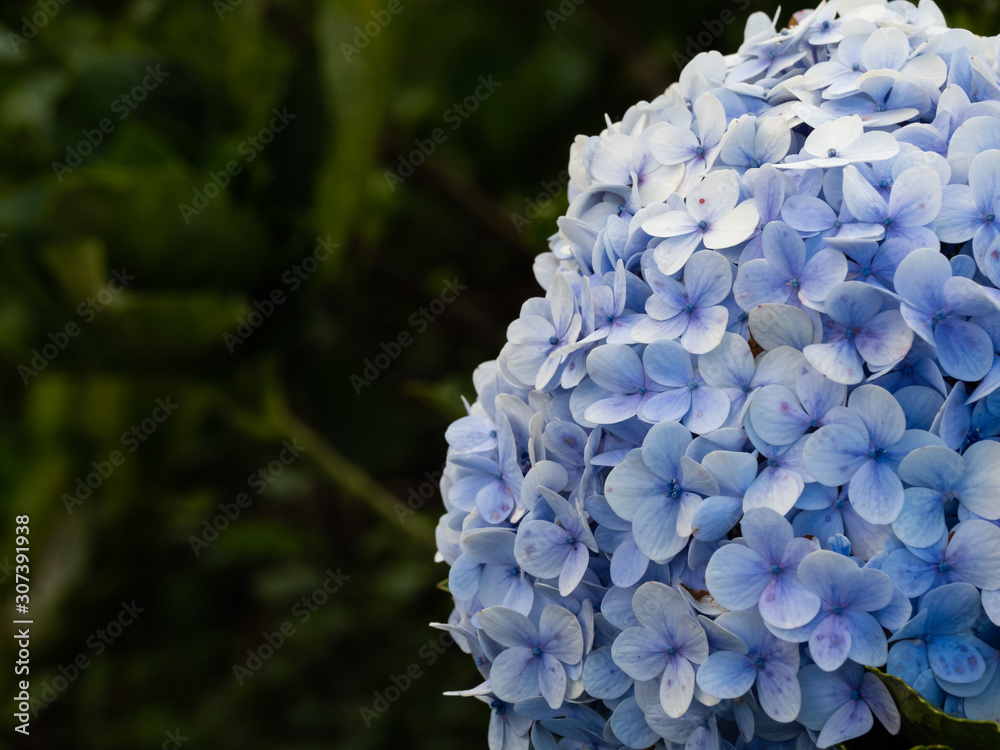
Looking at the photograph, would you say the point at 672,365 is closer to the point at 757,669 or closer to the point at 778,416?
the point at 778,416

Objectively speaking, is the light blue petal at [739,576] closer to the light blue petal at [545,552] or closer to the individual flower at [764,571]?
the individual flower at [764,571]

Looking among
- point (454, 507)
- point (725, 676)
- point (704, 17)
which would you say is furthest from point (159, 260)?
point (725, 676)

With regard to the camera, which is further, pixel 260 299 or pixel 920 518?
pixel 260 299

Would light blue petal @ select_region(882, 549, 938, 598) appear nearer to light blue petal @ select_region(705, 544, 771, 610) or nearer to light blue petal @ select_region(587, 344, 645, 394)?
light blue petal @ select_region(705, 544, 771, 610)

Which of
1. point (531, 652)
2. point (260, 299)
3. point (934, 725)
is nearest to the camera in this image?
point (934, 725)

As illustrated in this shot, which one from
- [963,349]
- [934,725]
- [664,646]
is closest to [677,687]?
[664,646]

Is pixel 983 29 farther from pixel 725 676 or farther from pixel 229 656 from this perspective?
pixel 229 656
